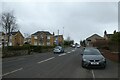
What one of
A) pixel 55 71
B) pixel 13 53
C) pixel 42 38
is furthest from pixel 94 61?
pixel 42 38

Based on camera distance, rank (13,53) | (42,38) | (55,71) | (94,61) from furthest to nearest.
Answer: (42,38) < (13,53) < (94,61) < (55,71)

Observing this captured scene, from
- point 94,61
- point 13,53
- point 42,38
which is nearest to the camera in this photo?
point 94,61

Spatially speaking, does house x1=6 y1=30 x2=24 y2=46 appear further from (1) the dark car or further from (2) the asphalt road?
(1) the dark car

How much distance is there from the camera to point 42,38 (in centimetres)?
11944

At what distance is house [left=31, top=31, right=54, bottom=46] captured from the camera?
117 m

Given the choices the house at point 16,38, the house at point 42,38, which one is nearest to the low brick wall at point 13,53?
the house at point 16,38

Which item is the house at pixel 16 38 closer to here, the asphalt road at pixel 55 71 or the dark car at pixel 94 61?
the asphalt road at pixel 55 71

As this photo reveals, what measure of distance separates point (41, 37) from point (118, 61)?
323 feet

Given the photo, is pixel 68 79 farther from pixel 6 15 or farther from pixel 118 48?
pixel 6 15

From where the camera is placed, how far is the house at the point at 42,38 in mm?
117250

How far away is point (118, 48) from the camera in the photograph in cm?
2188

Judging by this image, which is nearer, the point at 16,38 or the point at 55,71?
the point at 55,71

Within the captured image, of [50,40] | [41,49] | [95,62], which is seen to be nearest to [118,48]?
[95,62]

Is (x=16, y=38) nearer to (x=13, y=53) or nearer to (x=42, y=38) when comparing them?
(x=42, y=38)
